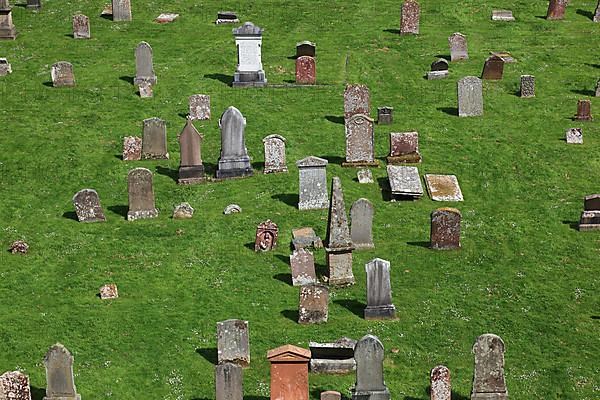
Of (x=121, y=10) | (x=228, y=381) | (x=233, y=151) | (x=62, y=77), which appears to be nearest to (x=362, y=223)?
(x=233, y=151)

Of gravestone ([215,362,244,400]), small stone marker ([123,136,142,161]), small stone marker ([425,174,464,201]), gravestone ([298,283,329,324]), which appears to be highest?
gravestone ([215,362,244,400])

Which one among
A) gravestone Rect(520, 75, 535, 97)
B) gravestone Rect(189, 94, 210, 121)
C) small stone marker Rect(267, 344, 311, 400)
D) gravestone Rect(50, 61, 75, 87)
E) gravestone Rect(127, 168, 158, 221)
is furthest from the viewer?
gravestone Rect(50, 61, 75, 87)

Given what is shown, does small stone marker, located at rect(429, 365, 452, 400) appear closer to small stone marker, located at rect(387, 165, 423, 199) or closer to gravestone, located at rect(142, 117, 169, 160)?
small stone marker, located at rect(387, 165, 423, 199)

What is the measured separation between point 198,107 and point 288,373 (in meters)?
18.7

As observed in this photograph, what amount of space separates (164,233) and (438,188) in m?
8.20

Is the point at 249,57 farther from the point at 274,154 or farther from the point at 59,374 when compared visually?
the point at 59,374

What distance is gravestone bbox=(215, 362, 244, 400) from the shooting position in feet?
79.3

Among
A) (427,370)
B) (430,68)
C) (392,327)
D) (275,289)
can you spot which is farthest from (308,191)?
(430,68)

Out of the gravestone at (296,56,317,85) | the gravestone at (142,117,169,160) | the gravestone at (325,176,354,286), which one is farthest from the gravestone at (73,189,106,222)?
the gravestone at (296,56,317,85)

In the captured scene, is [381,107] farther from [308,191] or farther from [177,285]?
[177,285]

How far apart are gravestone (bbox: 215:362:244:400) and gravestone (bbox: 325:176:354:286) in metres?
6.29

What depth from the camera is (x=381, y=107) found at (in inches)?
1663

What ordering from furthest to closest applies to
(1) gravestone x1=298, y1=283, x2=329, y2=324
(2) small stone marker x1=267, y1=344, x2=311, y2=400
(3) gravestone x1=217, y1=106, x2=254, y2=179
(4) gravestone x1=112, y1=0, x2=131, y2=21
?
(4) gravestone x1=112, y1=0, x2=131, y2=21
(3) gravestone x1=217, y1=106, x2=254, y2=179
(1) gravestone x1=298, y1=283, x2=329, y2=324
(2) small stone marker x1=267, y1=344, x2=311, y2=400

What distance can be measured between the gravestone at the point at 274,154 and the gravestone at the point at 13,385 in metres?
14.6
